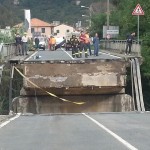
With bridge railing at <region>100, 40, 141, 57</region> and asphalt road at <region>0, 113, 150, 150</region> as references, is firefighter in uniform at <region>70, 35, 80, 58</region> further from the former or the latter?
asphalt road at <region>0, 113, 150, 150</region>

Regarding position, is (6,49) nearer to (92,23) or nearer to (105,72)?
(105,72)

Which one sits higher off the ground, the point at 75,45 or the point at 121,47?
the point at 75,45

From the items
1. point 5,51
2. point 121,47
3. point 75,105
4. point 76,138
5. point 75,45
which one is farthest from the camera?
point 121,47

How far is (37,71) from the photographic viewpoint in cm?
3105

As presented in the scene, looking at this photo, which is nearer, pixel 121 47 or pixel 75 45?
pixel 75 45

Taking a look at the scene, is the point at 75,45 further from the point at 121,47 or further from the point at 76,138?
the point at 76,138

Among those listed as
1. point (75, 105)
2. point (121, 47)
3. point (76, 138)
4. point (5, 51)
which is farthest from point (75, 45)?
point (76, 138)

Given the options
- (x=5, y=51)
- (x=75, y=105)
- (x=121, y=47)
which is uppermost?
(x=5, y=51)

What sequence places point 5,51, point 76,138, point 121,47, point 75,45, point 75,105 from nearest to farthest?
1. point 76,138
2. point 75,105
3. point 5,51
4. point 75,45
5. point 121,47

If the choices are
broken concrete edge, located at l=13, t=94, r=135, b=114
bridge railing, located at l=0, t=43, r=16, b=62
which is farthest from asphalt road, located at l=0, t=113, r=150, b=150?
bridge railing, located at l=0, t=43, r=16, b=62

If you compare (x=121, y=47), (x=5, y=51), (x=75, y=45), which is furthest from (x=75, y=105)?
(x=121, y=47)

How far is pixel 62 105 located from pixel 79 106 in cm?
112

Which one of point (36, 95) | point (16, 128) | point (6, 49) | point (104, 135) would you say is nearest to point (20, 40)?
point (6, 49)

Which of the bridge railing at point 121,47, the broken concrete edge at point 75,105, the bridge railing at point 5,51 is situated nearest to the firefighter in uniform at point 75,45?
the bridge railing at point 121,47
